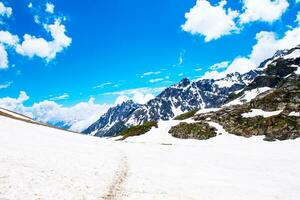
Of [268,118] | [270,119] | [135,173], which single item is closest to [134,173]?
[135,173]

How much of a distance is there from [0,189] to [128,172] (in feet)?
50.7

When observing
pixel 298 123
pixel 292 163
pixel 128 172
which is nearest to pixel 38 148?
pixel 128 172

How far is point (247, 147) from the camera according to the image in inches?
2749

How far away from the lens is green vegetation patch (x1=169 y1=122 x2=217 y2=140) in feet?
292

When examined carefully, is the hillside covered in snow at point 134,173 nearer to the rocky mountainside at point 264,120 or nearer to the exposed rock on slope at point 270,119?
the exposed rock on slope at point 270,119

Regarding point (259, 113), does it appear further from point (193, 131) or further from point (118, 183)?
point (118, 183)

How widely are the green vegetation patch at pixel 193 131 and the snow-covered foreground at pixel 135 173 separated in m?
33.2

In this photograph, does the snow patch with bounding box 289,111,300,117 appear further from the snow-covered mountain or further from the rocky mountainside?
the snow-covered mountain

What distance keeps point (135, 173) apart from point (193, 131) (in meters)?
58.6

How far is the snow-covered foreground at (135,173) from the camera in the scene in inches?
1049

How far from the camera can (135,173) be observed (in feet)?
119

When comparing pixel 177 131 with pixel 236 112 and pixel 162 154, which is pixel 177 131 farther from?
pixel 162 154

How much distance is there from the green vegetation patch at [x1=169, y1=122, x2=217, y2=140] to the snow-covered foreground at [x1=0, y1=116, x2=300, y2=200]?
33.2m

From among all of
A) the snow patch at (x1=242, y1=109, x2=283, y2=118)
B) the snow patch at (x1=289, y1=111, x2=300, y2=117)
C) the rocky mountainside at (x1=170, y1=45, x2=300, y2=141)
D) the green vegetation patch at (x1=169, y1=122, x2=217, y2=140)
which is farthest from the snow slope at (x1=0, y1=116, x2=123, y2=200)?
the snow patch at (x1=242, y1=109, x2=283, y2=118)
